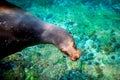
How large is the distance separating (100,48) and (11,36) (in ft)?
7.47

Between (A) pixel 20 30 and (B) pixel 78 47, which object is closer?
(A) pixel 20 30

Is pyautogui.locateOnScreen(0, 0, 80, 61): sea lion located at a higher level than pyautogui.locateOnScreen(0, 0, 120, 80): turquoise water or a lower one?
higher

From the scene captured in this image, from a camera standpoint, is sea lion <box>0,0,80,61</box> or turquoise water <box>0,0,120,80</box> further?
turquoise water <box>0,0,120,80</box>

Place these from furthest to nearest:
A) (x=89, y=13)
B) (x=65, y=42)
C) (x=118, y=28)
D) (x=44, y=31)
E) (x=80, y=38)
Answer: (x=89, y=13)
(x=118, y=28)
(x=80, y=38)
(x=44, y=31)
(x=65, y=42)

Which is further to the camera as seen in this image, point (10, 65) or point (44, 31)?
point (10, 65)

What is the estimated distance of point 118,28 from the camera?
5.57m

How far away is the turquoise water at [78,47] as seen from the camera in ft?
14.6

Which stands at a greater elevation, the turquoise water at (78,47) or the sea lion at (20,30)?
the sea lion at (20,30)

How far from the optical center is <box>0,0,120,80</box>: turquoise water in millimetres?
4449

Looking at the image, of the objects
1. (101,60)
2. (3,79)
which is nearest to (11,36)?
(3,79)

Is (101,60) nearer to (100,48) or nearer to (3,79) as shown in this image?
(100,48)

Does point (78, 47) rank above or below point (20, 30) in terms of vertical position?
below

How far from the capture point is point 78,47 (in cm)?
497

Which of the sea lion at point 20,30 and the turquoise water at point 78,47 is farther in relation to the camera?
the turquoise water at point 78,47
